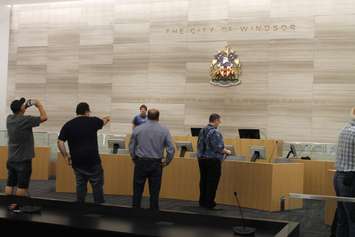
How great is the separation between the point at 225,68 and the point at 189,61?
3.43 feet

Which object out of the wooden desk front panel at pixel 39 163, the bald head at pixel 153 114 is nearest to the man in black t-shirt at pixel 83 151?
the bald head at pixel 153 114

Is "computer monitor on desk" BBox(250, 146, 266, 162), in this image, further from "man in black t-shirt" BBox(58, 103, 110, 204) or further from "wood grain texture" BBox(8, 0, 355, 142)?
"man in black t-shirt" BBox(58, 103, 110, 204)

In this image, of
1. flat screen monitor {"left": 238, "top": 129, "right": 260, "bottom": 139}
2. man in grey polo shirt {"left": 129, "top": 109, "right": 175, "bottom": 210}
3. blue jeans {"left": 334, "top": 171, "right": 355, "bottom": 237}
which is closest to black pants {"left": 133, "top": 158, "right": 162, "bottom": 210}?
man in grey polo shirt {"left": 129, "top": 109, "right": 175, "bottom": 210}

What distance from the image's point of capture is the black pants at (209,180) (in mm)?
6891

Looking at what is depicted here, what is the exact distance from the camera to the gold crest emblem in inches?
448

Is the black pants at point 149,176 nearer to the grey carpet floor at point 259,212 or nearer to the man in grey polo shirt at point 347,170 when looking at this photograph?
the grey carpet floor at point 259,212

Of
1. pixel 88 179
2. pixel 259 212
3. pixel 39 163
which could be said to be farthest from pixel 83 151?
pixel 39 163

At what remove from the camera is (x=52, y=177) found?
10.6 m

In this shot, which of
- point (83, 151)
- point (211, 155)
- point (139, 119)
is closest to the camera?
point (83, 151)

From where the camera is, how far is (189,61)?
11898 millimetres

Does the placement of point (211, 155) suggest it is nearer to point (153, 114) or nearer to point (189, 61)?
point (153, 114)

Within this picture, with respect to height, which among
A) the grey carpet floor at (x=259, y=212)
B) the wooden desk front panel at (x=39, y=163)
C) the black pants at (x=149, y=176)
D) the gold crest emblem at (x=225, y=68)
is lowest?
the grey carpet floor at (x=259, y=212)

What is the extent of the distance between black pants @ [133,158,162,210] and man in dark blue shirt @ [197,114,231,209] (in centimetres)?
139

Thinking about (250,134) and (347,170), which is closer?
(347,170)
